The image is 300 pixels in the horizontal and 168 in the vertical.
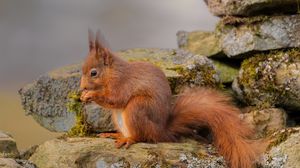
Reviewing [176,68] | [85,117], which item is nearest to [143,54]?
[176,68]

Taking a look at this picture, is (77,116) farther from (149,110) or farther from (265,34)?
(265,34)

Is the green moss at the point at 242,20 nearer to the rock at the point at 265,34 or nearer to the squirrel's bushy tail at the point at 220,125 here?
the rock at the point at 265,34

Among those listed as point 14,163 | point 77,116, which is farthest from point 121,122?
point 14,163

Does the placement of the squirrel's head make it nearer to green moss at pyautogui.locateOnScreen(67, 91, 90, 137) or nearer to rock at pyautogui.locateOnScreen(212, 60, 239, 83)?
green moss at pyautogui.locateOnScreen(67, 91, 90, 137)

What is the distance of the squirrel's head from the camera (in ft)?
18.5

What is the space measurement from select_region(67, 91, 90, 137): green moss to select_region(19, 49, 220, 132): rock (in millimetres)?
62

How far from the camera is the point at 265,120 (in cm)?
623

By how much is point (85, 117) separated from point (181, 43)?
6.18 ft

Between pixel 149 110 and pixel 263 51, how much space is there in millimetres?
1466

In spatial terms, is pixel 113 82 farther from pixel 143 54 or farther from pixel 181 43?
pixel 181 43

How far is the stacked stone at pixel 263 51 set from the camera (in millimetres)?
6406

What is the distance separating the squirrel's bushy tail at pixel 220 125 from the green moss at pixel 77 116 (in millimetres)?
727

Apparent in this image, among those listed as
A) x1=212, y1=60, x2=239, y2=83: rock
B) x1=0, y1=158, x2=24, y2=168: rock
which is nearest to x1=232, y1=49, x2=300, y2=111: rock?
x1=212, y1=60, x2=239, y2=83: rock

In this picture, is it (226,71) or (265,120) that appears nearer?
(265,120)
